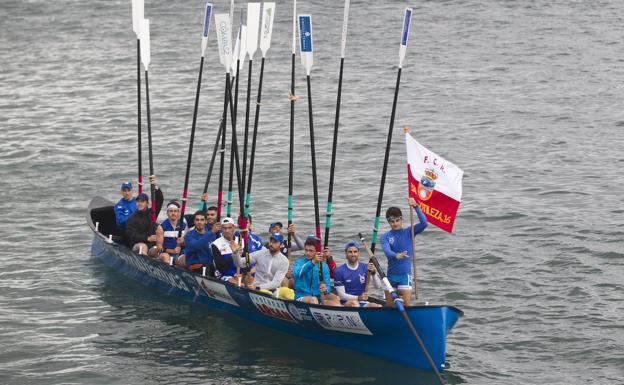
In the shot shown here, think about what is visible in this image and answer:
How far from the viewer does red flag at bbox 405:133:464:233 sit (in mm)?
17688


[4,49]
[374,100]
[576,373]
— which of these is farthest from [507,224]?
[4,49]

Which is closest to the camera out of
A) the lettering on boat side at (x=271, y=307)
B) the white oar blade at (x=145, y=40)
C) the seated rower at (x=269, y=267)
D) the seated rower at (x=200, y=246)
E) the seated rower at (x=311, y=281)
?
the seated rower at (x=311, y=281)

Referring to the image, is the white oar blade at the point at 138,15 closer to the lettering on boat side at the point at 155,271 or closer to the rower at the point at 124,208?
the rower at the point at 124,208

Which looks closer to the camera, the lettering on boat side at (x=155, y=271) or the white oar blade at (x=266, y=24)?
the white oar blade at (x=266, y=24)

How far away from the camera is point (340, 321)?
58.3 feet

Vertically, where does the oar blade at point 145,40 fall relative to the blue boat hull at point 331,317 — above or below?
above

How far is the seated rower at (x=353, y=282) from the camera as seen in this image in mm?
18094

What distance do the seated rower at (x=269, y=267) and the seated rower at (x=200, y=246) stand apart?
1.21 m

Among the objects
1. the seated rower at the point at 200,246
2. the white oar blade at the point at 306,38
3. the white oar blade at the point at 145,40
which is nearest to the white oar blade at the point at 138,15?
the white oar blade at the point at 145,40

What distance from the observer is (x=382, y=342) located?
17.7 meters

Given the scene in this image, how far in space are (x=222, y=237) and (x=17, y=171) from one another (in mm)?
14454

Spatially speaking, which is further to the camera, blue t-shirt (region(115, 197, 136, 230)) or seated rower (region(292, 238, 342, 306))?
blue t-shirt (region(115, 197, 136, 230))

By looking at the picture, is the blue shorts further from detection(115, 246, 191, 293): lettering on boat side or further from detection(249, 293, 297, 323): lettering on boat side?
detection(115, 246, 191, 293): lettering on boat side

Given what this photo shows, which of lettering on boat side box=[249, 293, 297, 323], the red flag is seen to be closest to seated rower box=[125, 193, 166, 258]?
lettering on boat side box=[249, 293, 297, 323]
